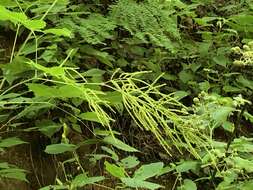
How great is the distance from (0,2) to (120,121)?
38.8 inches

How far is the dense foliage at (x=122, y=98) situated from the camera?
1732mm

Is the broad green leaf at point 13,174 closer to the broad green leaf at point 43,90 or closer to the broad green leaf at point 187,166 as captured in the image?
the broad green leaf at point 43,90

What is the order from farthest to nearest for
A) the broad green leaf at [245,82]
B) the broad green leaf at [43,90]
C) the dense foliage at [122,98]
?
the broad green leaf at [245,82], the dense foliage at [122,98], the broad green leaf at [43,90]

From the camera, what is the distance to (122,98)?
67.2 inches

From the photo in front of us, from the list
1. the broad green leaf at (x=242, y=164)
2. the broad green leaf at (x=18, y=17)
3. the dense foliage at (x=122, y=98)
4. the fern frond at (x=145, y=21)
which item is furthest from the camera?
the fern frond at (x=145, y=21)

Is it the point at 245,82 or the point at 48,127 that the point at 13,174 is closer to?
the point at 48,127

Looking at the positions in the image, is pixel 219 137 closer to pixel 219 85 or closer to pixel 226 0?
pixel 219 85

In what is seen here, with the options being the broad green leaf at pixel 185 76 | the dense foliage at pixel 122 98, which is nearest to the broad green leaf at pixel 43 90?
the dense foliage at pixel 122 98

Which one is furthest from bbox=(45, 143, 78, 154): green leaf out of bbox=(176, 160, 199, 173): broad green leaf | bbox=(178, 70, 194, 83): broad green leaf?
bbox=(178, 70, 194, 83): broad green leaf

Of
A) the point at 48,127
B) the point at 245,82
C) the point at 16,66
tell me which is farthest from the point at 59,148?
the point at 245,82

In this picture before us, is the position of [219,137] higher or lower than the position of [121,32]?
lower

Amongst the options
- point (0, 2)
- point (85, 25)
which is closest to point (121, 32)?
point (85, 25)

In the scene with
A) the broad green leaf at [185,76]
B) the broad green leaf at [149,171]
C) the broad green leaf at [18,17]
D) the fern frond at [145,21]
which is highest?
the broad green leaf at [18,17]

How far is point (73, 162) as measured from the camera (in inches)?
89.0
